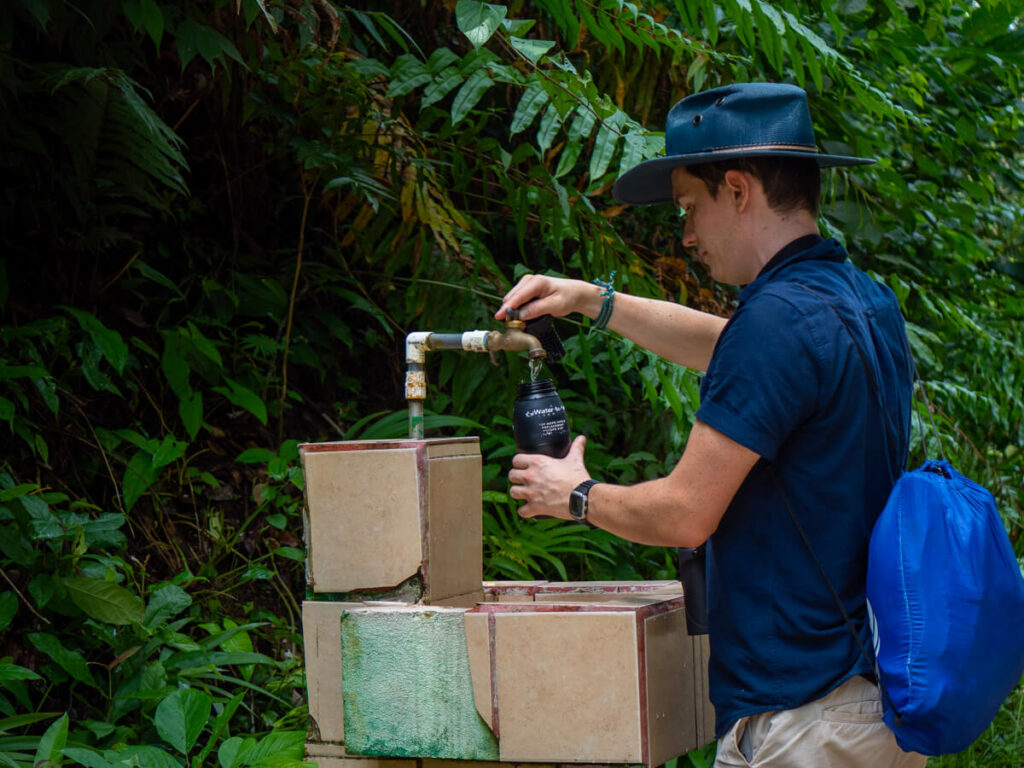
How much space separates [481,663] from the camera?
1.97 metres

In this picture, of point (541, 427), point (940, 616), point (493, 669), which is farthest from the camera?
point (541, 427)

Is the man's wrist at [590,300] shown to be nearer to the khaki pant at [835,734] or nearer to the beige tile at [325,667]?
the beige tile at [325,667]

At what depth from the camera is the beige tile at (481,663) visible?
1.96 m

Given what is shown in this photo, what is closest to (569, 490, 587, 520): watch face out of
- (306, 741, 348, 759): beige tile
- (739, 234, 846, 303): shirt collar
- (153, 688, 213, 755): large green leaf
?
(739, 234, 846, 303): shirt collar

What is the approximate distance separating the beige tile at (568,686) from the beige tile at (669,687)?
0.04 m

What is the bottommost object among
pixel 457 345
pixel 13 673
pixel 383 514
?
pixel 13 673

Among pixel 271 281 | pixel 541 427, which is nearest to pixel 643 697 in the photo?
pixel 541 427

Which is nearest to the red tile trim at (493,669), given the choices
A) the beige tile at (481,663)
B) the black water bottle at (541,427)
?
the beige tile at (481,663)

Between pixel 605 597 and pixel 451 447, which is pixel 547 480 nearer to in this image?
pixel 451 447

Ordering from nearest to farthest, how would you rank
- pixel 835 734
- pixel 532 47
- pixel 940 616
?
pixel 940 616, pixel 835 734, pixel 532 47

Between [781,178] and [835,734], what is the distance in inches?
38.7

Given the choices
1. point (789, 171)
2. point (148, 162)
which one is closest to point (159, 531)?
point (148, 162)

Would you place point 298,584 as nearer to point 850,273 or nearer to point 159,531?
point 159,531

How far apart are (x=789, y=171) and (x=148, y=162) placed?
2.06 m
